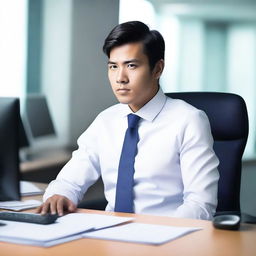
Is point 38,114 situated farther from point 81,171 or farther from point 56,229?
point 56,229

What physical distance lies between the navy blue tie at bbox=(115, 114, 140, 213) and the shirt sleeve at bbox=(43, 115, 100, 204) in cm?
15

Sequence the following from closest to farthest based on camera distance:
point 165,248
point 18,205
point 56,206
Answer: point 165,248, point 56,206, point 18,205

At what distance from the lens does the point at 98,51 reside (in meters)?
4.85

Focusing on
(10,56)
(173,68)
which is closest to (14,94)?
(10,56)

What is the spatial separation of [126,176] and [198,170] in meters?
0.26

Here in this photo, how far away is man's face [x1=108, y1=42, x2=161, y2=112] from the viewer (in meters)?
2.08

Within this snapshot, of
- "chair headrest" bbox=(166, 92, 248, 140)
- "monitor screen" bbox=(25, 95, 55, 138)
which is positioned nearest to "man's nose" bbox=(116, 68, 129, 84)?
"chair headrest" bbox=(166, 92, 248, 140)

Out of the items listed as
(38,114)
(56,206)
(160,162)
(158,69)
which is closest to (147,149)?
(160,162)

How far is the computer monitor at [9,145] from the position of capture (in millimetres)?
1674

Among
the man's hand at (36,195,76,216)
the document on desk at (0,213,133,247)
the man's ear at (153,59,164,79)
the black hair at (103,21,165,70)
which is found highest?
the black hair at (103,21,165,70)

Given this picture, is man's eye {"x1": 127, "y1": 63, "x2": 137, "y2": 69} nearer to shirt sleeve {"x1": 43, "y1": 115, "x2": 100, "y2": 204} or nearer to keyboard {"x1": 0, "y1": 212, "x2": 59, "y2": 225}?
shirt sleeve {"x1": 43, "y1": 115, "x2": 100, "y2": 204}

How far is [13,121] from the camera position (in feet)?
5.50

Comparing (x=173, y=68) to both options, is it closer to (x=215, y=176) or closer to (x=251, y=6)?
(x=251, y=6)

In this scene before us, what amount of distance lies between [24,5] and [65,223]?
3.38m
